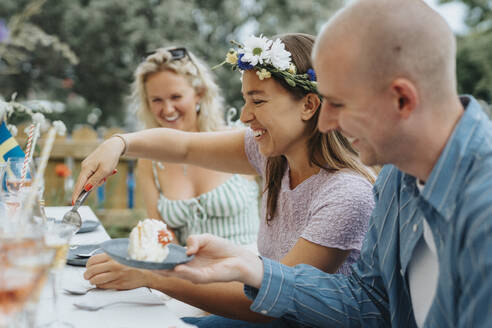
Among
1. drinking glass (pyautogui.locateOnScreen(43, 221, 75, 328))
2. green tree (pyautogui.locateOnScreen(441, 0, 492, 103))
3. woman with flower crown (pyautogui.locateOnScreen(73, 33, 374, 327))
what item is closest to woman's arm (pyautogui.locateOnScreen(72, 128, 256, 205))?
woman with flower crown (pyautogui.locateOnScreen(73, 33, 374, 327))

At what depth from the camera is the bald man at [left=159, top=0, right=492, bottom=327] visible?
3.80ft

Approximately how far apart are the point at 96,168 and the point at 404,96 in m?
1.46

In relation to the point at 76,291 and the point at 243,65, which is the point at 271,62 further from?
the point at 76,291

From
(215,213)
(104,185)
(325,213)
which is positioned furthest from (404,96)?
(104,185)

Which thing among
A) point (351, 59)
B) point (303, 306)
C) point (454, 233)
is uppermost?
point (351, 59)

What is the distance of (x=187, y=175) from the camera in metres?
3.51

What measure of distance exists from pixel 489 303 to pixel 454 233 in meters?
0.19

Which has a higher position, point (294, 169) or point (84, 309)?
point (294, 169)

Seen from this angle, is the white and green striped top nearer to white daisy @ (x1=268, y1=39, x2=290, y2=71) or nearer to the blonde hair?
the blonde hair

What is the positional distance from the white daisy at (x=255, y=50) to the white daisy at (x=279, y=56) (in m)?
0.02

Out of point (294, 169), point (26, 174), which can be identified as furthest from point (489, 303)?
point (26, 174)

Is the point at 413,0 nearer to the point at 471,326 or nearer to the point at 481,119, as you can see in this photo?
the point at 481,119

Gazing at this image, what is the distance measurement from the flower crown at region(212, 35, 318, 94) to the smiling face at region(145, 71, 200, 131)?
1.54 meters

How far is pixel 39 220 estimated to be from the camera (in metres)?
1.46
